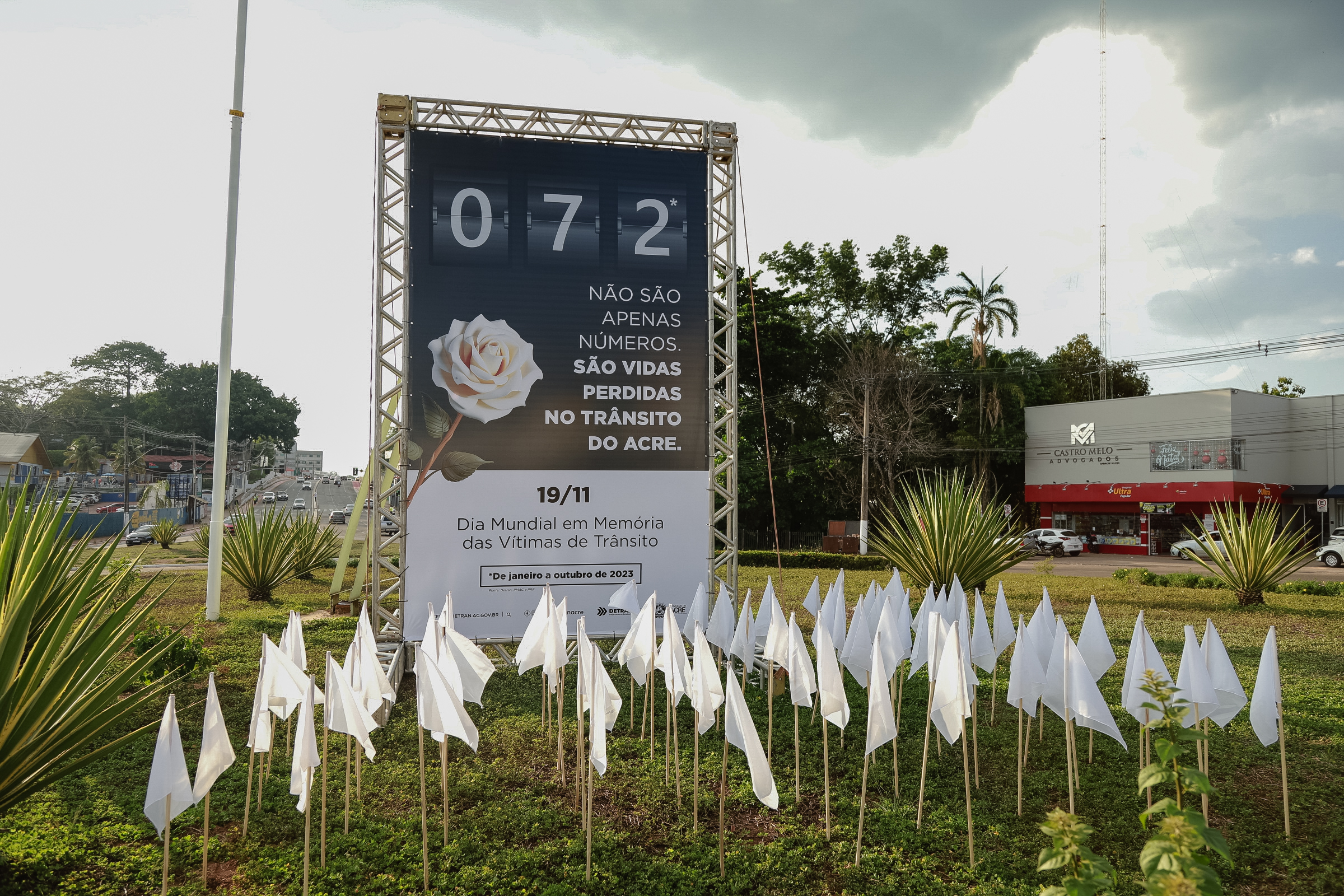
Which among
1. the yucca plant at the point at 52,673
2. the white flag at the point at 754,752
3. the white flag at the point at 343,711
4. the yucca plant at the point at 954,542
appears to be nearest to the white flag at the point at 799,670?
the white flag at the point at 754,752

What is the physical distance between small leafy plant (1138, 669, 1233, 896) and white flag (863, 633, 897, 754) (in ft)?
4.08

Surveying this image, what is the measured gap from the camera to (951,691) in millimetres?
3561

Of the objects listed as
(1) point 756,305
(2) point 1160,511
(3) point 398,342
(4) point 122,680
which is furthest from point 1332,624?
(2) point 1160,511

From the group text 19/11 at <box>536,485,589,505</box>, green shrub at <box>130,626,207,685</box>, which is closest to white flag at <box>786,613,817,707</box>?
text 19/11 at <box>536,485,589,505</box>

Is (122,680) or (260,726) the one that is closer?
(122,680)

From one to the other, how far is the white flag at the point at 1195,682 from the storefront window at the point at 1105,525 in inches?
1111

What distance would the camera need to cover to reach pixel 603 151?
705cm

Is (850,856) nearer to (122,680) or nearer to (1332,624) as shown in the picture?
(122,680)

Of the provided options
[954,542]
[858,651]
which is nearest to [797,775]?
[858,651]

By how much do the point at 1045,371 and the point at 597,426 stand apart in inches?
1259

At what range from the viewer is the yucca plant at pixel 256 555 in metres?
11.0

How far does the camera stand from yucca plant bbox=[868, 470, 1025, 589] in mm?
10195

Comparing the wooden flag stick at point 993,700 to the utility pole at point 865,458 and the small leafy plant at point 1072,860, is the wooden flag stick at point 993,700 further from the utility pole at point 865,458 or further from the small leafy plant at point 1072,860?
the utility pole at point 865,458

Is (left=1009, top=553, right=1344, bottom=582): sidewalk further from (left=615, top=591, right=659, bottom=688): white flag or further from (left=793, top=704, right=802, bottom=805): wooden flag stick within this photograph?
(left=615, top=591, right=659, bottom=688): white flag
